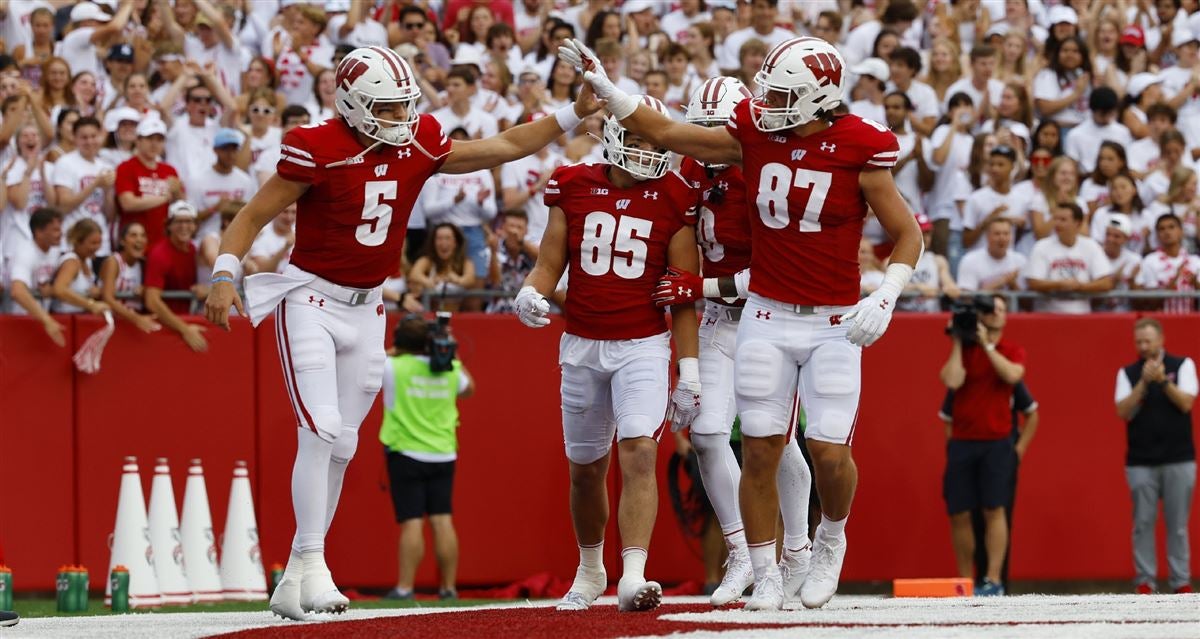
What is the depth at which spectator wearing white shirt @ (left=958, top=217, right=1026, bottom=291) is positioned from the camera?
13.7m

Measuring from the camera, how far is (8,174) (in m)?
13.2

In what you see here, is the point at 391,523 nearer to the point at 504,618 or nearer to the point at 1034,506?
the point at 1034,506

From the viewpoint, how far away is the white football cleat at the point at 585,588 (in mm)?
8234

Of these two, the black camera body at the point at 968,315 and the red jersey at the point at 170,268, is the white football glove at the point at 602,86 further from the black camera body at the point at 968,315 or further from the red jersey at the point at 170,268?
the red jersey at the point at 170,268

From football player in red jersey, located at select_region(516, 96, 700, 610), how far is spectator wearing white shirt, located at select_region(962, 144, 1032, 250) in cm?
649

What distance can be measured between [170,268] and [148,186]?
2.18 ft

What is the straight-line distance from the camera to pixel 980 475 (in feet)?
42.4

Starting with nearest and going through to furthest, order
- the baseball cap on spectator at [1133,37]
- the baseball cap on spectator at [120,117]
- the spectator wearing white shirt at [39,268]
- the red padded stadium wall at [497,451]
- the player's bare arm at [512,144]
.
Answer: the player's bare arm at [512,144] → the spectator wearing white shirt at [39,268] → the red padded stadium wall at [497,451] → the baseball cap on spectator at [120,117] → the baseball cap on spectator at [1133,37]

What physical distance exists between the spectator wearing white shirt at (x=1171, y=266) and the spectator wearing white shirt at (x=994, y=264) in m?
0.95

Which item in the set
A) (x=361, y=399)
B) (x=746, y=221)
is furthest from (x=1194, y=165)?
(x=361, y=399)

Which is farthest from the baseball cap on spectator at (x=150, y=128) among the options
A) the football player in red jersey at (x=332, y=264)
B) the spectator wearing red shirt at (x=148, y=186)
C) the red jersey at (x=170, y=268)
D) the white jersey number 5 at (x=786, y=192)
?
the white jersey number 5 at (x=786, y=192)

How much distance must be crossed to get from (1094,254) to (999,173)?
98cm

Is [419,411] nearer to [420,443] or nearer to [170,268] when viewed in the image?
[420,443]

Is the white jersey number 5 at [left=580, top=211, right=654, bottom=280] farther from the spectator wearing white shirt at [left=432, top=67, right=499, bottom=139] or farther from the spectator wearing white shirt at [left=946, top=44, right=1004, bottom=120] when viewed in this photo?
the spectator wearing white shirt at [left=946, top=44, right=1004, bottom=120]
